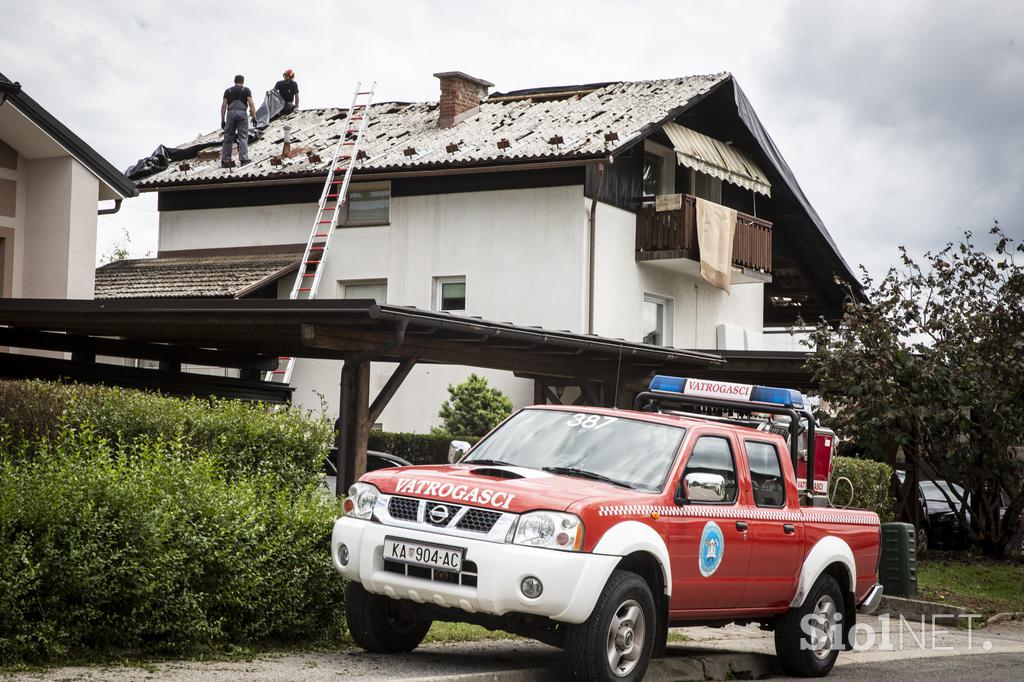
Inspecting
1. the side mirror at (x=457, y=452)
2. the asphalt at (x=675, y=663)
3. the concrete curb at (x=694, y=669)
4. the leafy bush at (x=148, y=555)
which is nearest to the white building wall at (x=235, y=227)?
the asphalt at (x=675, y=663)

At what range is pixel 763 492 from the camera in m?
9.99

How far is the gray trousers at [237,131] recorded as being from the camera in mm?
31172

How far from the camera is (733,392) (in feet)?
38.6

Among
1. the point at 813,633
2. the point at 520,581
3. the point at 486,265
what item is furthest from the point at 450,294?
the point at 520,581

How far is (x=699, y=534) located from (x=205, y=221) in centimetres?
2413

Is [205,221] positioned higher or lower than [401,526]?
higher

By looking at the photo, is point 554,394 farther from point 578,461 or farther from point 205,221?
point 578,461

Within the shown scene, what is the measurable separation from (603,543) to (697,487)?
1.11m

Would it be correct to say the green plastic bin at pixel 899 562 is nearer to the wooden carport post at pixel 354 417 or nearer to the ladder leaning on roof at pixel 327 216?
the wooden carport post at pixel 354 417

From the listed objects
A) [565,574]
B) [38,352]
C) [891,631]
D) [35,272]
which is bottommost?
[891,631]

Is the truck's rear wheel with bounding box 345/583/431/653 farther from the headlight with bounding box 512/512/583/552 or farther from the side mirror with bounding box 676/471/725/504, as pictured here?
the side mirror with bounding box 676/471/725/504

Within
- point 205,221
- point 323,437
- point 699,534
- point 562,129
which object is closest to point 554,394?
point 562,129

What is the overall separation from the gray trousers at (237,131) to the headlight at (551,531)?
24.7 meters

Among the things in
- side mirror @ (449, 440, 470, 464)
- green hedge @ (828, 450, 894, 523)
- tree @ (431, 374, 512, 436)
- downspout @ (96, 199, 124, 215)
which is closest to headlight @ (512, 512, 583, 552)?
side mirror @ (449, 440, 470, 464)
